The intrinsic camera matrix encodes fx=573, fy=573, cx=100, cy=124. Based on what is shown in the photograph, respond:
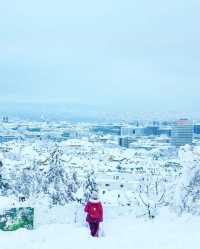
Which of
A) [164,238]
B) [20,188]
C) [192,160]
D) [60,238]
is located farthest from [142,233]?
[20,188]

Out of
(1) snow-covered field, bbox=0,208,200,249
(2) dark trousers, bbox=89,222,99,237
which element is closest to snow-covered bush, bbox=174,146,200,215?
(1) snow-covered field, bbox=0,208,200,249

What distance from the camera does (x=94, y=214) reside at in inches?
494

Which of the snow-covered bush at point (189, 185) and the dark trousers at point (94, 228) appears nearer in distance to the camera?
the dark trousers at point (94, 228)

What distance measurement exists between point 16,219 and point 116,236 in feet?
7.20

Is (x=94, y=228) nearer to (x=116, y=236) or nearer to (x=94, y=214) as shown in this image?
(x=94, y=214)

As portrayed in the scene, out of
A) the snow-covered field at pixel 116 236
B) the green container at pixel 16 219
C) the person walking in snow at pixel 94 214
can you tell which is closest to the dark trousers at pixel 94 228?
the person walking in snow at pixel 94 214

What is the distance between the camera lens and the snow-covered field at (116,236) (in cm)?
1145

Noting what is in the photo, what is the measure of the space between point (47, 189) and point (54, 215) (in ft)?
69.7

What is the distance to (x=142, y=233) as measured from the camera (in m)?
12.5

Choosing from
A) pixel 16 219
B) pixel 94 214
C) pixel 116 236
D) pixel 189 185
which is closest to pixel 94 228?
pixel 94 214

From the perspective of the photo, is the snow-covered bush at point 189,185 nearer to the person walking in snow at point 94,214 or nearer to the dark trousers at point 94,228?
the person walking in snow at point 94,214

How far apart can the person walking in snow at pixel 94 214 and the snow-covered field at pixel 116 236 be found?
19 centimetres

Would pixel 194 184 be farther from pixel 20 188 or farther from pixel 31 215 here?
pixel 20 188

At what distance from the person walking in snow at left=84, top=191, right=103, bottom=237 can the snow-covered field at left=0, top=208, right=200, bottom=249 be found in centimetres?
19
